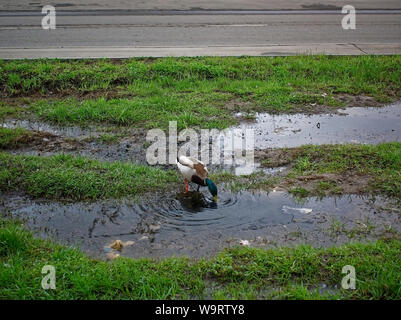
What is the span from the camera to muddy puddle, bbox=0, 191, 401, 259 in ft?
14.0

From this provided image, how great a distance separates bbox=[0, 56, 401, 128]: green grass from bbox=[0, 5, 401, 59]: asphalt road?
2.84ft

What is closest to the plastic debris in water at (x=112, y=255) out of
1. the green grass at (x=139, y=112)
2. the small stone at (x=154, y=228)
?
the small stone at (x=154, y=228)

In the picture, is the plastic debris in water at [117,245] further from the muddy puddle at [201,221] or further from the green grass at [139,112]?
the green grass at [139,112]

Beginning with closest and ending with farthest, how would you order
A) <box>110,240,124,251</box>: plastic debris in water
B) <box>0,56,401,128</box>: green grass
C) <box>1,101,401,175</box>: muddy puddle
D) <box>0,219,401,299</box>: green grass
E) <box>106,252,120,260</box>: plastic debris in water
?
<box>0,219,401,299</box>: green grass, <box>106,252,120,260</box>: plastic debris in water, <box>110,240,124,251</box>: plastic debris in water, <box>1,101,401,175</box>: muddy puddle, <box>0,56,401,128</box>: green grass

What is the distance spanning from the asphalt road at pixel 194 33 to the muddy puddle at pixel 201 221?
16.9ft

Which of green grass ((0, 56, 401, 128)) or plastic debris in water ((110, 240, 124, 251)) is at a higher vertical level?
green grass ((0, 56, 401, 128))

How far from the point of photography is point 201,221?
4.63 meters

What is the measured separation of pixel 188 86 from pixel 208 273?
485cm

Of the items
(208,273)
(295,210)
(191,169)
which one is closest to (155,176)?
(191,169)

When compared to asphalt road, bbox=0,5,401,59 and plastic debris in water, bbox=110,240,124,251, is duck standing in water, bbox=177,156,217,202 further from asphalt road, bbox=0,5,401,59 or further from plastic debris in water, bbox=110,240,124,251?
asphalt road, bbox=0,5,401,59

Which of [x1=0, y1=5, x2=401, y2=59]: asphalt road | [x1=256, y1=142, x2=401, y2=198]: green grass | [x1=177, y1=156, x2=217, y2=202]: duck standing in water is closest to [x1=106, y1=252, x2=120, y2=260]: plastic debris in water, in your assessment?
[x1=177, y1=156, x2=217, y2=202]: duck standing in water

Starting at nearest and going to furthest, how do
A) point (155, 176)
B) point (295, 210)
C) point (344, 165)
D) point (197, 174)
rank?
point (295, 210) → point (197, 174) → point (155, 176) → point (344, 165)

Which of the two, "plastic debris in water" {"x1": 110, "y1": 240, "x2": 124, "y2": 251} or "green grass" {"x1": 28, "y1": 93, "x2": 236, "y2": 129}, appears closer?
"plastic debris in water" {"x1": 110, "y1": 240, "x2": 124, "y2": 251}

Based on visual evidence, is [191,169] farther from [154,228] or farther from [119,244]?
[119,244]
